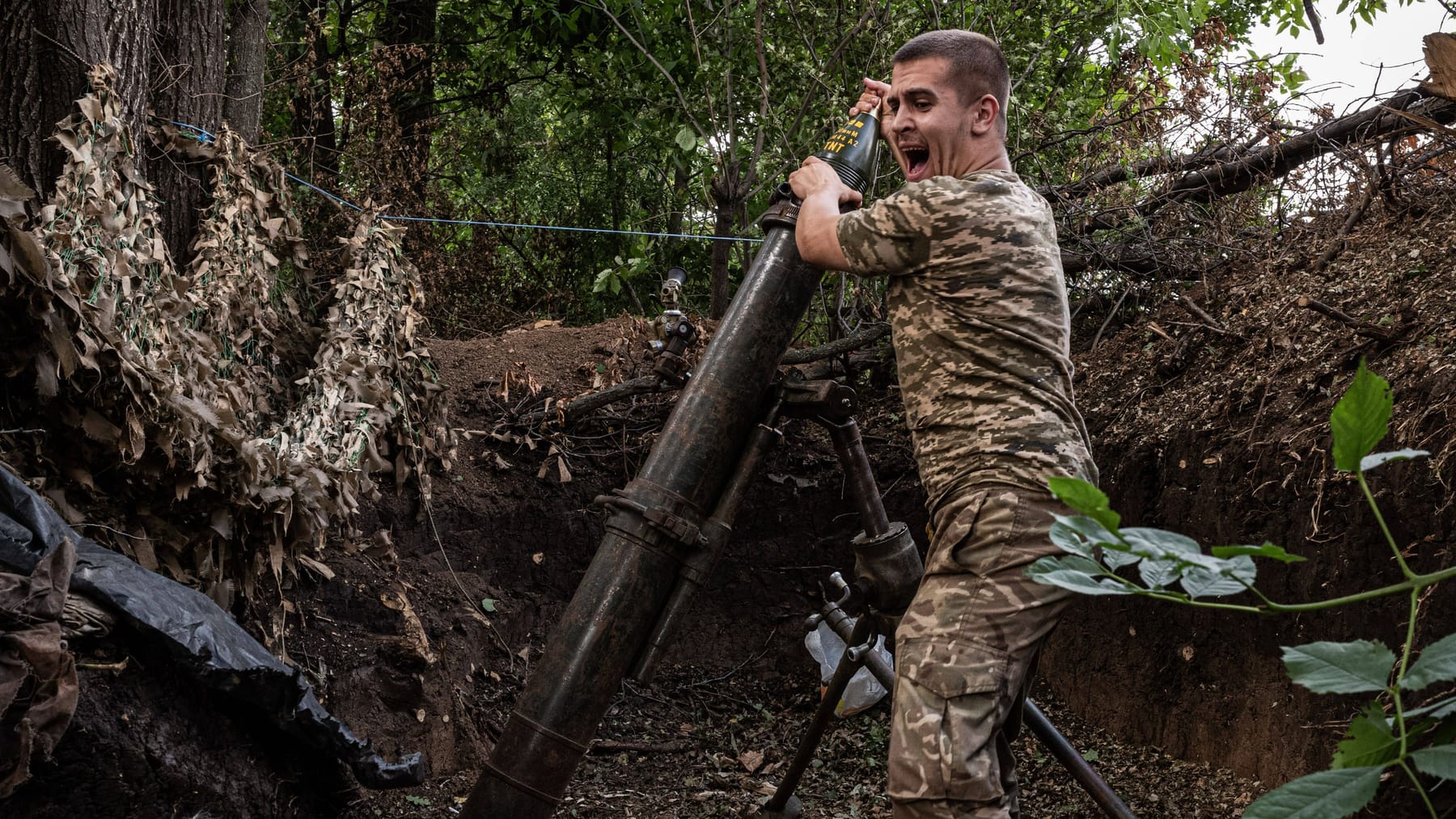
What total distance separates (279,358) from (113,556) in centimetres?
174

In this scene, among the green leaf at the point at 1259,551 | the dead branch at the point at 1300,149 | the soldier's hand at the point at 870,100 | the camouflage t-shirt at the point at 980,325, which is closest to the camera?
the green leaf at the point at 1259,551

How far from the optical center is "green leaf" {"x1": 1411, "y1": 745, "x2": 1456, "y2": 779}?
2.60ft

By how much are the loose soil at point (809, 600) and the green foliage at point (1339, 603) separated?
2394 mm

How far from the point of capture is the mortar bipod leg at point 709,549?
2.93 metres

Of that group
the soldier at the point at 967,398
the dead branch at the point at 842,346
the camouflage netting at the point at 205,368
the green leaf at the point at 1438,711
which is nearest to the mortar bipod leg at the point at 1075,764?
the soldier at the point at 967,398

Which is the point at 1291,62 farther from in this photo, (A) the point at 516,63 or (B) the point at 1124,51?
(A) the point at 516,63

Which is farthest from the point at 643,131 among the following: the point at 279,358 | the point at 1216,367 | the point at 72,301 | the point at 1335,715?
the point at 1335,715

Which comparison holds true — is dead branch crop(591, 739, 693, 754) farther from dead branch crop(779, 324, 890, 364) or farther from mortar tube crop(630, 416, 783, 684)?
dead branch crop(779, 324, 890, 364)

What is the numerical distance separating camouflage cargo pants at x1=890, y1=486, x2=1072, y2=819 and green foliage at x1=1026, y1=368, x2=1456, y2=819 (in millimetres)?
1340

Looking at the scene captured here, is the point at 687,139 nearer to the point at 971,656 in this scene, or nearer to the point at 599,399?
the point at 599,399

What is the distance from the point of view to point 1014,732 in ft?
8.53

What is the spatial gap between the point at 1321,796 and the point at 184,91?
478 cm

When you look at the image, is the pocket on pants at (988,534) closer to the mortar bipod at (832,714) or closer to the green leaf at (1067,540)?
the mortar bipod at (832,714)

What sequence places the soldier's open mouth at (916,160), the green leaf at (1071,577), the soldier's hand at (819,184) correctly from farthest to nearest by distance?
1. the soldier's hand at (819,184)
2. the soldier's open mouth at (916,160)
3. the green leaf at (1071,577)
